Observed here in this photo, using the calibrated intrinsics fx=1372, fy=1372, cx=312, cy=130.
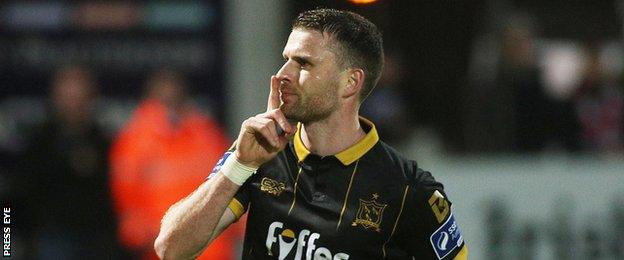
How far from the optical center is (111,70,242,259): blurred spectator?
33.6ft

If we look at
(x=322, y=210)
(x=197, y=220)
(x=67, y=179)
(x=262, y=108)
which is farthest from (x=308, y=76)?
(x=262, y=108)

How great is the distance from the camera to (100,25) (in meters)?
11.0

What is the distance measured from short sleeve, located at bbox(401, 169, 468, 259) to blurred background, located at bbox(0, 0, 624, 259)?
14.5ft

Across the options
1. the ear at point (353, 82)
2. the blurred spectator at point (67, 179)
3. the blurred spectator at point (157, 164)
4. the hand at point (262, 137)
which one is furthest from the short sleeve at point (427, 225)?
the blurred spectator at point (157, 164)

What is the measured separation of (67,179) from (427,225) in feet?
16.3

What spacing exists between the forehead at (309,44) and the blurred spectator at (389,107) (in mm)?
5060

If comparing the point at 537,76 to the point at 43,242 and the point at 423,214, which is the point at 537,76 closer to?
the point at 43,242

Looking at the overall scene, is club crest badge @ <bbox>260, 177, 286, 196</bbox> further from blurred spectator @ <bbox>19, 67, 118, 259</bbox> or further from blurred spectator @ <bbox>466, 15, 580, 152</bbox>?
blurred spectator @ <bbox>466, 15, 580, 152</bbox>

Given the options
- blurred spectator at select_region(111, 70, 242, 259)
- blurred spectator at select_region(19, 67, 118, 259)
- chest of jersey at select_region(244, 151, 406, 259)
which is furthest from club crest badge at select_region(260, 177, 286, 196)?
blurred spectator at select_region(111, 70, 242, 259)

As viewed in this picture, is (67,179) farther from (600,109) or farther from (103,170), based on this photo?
(600,109)

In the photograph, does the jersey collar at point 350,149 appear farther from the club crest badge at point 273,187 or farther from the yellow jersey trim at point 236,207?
the yellow jersey trim at point 236,207

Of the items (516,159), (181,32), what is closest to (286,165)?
(516,159)

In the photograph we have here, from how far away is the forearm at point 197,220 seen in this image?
4727 millimetres

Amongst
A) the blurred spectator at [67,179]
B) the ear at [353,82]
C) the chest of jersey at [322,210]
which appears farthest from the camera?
the blurred spectator at [67,179]
